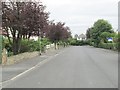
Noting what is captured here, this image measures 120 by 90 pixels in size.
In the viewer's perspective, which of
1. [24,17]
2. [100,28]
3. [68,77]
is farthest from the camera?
[100,28]

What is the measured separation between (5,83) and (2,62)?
33.2 ft

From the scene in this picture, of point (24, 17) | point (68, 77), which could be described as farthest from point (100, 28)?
point (68, 77)

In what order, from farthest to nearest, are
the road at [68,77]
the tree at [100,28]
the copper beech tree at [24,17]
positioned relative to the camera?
the tree at [100,28] → the copper beech tree at [24,17] → the road at [68,77]

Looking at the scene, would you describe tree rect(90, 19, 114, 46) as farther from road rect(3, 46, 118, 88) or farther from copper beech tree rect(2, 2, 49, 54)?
road rect(3, 46, 118, 88)

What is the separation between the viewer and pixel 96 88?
12641 mm

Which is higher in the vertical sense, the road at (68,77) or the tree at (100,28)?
the tree at (100,28)

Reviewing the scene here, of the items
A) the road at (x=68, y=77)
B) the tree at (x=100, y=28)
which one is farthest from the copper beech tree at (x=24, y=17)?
the tree at (x=100, y=28)

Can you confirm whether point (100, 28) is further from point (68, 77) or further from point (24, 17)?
point (68, 77)

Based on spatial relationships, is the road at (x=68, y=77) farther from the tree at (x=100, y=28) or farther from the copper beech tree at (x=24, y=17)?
the tree at (x=100, y=28)

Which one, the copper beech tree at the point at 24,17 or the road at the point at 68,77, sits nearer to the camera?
the road at the point at 68,77

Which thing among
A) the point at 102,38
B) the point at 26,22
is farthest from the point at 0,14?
the point at 102,38

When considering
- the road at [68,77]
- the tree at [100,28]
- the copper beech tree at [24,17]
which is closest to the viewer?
the road at [68,77]

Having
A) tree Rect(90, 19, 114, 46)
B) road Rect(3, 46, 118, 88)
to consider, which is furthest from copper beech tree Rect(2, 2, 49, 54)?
tree Rect(90, 19, 114, 46)

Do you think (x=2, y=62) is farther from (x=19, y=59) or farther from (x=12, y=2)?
(x=12, y=2)
